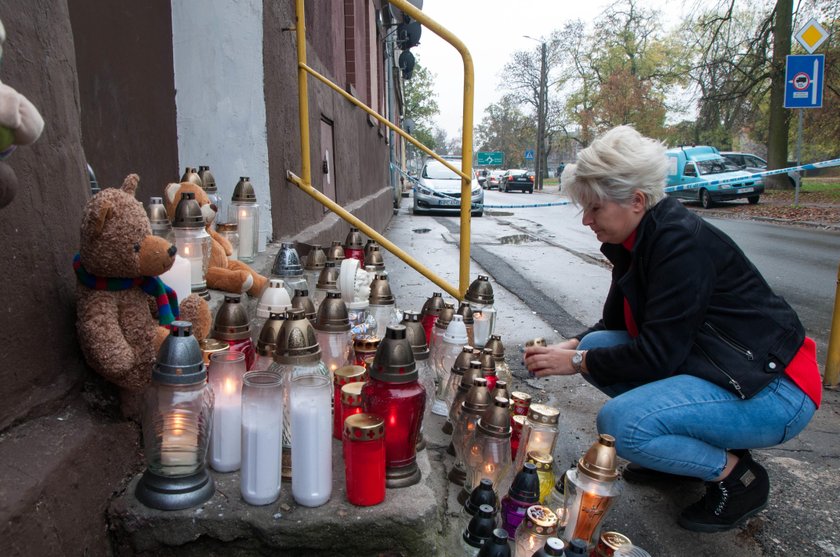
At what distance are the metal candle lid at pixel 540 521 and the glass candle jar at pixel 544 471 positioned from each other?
30 centimetres

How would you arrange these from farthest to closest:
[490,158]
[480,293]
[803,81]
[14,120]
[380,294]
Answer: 1. [490,158]
2. [803,81]
3. [480,293]
4. [380,294]
5. [14,120]

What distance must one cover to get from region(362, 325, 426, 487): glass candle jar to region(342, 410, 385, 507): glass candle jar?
0.12m

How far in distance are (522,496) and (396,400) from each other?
0.46 metres

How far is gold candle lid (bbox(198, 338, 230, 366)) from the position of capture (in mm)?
1813

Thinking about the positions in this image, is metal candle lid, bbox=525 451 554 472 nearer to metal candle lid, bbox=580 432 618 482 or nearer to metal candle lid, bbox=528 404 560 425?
metal candle lid, bbox=528 404 560 425

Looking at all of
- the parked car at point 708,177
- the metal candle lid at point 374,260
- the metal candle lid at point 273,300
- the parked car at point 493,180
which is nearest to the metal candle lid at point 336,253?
the metal candle lid at point 374,260

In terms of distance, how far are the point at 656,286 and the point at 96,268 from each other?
5.53ft

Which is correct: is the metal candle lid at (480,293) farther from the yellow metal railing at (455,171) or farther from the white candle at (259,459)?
the white candle at (259,459)

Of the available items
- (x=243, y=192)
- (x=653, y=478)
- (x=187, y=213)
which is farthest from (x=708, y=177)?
(x=187, y=213)

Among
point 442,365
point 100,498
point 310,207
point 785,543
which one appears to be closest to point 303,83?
point 310,207

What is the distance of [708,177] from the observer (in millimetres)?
18094

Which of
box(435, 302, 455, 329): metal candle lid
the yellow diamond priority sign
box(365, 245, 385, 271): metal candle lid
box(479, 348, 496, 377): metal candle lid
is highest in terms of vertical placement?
the yellow diamond priority sign

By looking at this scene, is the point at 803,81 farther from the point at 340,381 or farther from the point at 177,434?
the point at 177,434

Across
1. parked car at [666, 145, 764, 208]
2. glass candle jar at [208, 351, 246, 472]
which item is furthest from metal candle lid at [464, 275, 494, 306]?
parked car at [666, 145, 764, 208]
